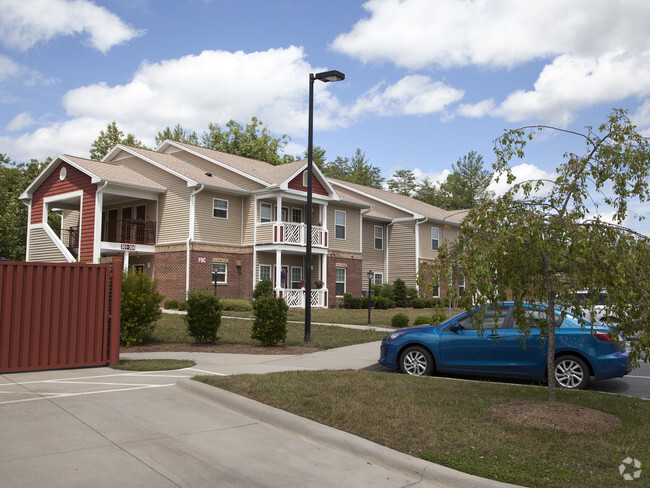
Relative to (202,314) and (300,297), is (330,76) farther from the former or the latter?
(300,297)

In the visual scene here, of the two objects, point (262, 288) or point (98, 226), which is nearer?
point (262, 288)

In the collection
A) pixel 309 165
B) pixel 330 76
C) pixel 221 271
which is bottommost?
pixel 221 271

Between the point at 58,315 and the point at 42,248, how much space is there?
20.8m

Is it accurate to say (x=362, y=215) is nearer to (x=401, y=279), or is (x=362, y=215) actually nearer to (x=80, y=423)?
(x=401, y=279)

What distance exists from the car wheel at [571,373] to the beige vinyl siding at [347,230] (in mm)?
22696

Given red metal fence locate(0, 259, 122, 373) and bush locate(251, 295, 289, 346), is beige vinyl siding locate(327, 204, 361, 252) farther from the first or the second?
red metal fence locate(0, 259, 122, 373)

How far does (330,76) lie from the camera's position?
1470 centimetres

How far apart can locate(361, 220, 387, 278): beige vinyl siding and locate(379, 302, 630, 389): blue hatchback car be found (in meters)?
24.5

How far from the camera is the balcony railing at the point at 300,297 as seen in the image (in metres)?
28.2

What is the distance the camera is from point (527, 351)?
32.1ft

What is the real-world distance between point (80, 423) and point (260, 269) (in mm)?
22404

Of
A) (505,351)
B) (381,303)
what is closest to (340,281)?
(381,303)

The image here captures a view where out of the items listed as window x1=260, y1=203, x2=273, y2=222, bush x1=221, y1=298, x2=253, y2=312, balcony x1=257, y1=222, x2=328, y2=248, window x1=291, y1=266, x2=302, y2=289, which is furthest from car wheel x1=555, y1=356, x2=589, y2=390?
window x1=291, y1=266, x2=302, y2=289

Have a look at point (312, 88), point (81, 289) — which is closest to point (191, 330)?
point (81, 289)
